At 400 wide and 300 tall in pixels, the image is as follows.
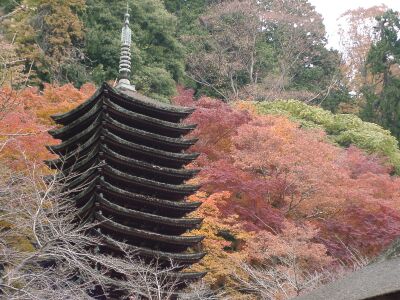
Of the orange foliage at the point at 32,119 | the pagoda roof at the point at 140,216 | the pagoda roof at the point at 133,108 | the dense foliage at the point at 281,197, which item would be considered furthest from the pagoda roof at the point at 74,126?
the dense foliage at the point at 281,197

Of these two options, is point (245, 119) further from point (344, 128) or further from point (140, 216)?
point (140, 216)

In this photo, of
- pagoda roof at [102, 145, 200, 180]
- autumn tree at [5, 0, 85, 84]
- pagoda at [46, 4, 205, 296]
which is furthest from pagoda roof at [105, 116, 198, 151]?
autumn tree at [5, 0, 85, 84]

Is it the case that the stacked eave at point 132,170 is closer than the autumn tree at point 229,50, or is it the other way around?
the stacked eave at point 132,170

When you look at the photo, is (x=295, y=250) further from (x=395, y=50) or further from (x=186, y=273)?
(x=395, y=50)

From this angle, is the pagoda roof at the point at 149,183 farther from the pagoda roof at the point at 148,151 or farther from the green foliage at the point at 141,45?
the green foliage at the point at 141,45

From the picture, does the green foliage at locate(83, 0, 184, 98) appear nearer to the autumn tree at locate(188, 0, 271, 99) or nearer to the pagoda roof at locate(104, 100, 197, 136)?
the autumn tree at locate(188, 0, 271, 99)

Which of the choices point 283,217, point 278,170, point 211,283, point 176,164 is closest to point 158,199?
point 176,164

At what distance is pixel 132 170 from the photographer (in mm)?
16156

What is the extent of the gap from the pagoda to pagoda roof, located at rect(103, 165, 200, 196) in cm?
2

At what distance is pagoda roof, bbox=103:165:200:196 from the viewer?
15164 millimetres

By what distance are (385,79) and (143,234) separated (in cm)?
2150

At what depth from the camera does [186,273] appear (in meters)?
15.3

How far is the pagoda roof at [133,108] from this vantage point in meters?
16.3

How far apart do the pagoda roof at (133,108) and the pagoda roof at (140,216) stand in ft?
9.01
